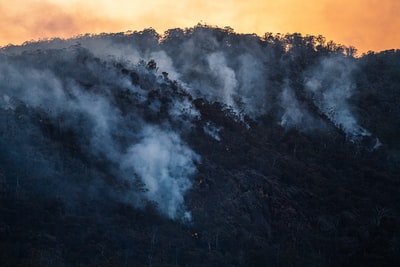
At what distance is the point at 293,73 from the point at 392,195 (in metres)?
36.8

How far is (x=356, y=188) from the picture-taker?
113 m

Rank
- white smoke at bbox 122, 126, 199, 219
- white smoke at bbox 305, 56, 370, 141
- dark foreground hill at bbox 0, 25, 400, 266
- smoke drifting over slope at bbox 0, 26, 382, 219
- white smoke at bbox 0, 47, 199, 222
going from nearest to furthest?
dark foreground hill at bbox 0, 25, 400, 266, white smoke at bbox 122, 126, 199, 219, white smoke at bbox 0, 47, 199, 222, smoke drifting over slope at bbox 0, 26, 382, 219, white smoke at bbox 305, 56, 370, 141

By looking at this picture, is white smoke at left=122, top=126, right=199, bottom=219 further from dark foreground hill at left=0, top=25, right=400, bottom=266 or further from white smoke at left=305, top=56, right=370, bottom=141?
white smoke at left=305, top=56, right=370, bottom=141

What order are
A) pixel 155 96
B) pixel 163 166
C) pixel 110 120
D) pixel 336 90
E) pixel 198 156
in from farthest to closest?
pixel 336 90, pixel 155 96, pixel 110 120, pixel 198 156, pixel 163 166

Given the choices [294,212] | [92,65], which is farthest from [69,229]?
[92,65]

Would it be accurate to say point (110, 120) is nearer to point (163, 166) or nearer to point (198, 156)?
point (163, 166)

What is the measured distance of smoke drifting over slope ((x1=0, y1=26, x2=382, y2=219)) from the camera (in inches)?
4107

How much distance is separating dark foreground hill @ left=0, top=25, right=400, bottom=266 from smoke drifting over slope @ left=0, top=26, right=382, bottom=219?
0.87 ft

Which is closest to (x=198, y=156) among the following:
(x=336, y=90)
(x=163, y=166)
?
(x=163, y=166)

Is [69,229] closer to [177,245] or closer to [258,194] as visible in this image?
[177,245]

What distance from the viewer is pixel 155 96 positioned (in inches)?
4673

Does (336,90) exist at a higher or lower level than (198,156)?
higher

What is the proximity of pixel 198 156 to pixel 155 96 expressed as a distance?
1371 centimetres

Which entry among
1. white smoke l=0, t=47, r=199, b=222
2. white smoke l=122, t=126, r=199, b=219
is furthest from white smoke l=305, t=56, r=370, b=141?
white smoke l=122, t=126, r=199, b=219
